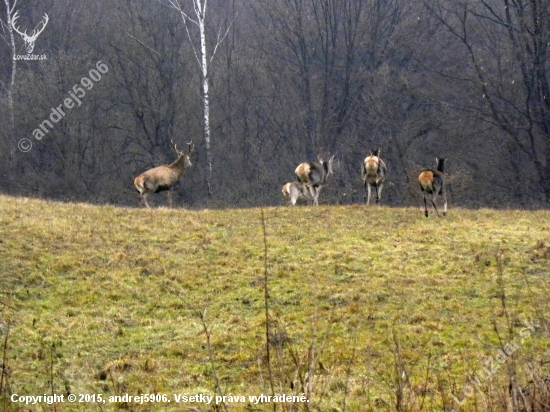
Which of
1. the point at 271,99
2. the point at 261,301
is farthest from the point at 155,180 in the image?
the point at 271,99

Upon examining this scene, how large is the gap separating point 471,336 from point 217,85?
3404cm

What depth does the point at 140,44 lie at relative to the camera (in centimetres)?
4022

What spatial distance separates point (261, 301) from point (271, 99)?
1252 inches

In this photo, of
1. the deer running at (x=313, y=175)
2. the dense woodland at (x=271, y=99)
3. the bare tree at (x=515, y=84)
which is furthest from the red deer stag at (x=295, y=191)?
the bare tree at (x=515, y=84)

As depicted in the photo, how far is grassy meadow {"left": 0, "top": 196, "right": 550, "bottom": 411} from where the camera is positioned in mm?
7758

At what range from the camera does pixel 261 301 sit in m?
11.4

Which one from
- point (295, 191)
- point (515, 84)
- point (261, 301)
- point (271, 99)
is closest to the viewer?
point (261, 301)

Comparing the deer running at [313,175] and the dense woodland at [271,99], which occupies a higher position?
the dense woodland at [271,99]

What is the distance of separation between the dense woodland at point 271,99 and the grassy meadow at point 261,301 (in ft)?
59.4

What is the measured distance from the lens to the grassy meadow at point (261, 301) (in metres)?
7.76

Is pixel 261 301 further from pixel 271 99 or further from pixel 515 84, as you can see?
pixel 271 99

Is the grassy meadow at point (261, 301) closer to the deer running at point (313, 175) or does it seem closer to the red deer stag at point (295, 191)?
the deer running at point (313, 175)

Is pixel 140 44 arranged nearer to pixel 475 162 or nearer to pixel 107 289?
pixel 475 162

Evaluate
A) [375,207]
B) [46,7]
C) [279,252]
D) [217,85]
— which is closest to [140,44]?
[217,85]
